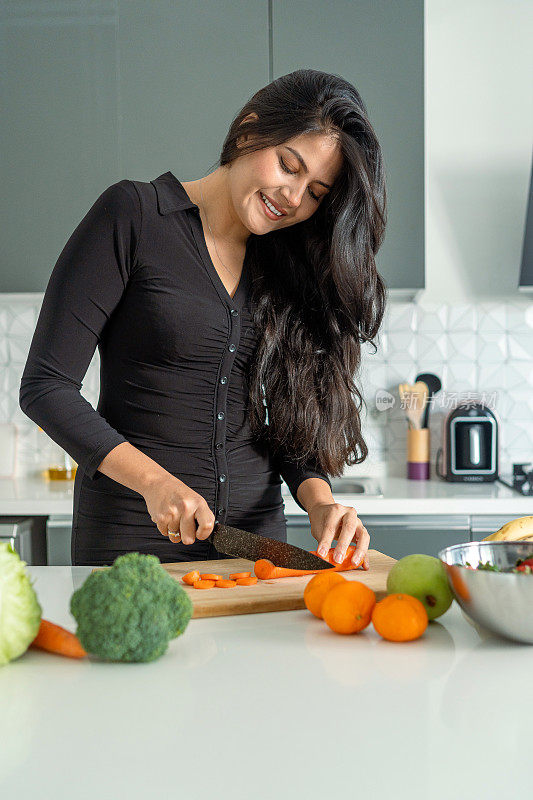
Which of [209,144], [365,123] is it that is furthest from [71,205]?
[365,123]

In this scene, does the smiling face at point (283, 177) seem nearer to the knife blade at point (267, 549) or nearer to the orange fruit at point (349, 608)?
the knife blade at point (267, 549)

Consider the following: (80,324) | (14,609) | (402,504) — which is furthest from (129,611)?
(402,504)

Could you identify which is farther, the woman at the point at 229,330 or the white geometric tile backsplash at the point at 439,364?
the white geometric tile backsplash at the point at 439,364

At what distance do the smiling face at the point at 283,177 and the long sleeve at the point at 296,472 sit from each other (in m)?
0.44

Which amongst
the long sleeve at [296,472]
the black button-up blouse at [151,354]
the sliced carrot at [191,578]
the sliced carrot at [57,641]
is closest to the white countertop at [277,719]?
the sliced carrot at [57,641]

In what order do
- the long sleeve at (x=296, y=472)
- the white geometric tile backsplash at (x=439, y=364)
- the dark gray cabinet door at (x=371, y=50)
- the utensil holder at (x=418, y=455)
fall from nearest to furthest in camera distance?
the long sleeve at (x=296, y=472) < the dark gray cabinet door at (x=371, y=50) < the utensil holder at (x=418, y=455) < the white geometric tile backsplash at (x=439, y=364)

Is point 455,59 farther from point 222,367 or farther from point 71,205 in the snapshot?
point 222,367

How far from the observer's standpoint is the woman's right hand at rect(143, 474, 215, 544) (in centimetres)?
110

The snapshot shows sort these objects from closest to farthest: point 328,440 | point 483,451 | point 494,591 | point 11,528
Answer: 1. point 494,591
2. point 328,440
3. point 11,528
4. point 483,451

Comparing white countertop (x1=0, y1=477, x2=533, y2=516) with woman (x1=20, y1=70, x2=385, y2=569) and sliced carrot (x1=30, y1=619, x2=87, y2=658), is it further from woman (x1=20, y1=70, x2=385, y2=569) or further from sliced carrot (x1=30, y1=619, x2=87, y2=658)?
sliced carrot (x1=30, y1=619, x2=87, y2=658)

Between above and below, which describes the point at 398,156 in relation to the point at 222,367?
above

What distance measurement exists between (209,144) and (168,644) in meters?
1.92

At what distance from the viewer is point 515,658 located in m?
0.89

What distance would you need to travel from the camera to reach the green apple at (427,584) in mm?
986
